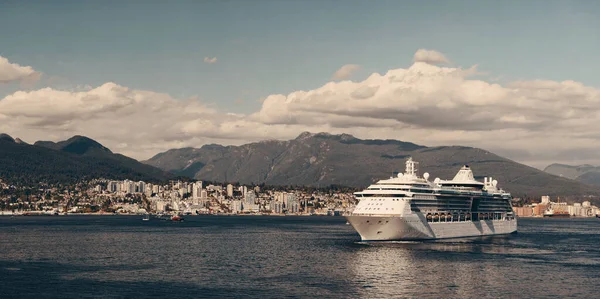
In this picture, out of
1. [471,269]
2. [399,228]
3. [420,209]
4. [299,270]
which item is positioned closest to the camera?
[299,270]

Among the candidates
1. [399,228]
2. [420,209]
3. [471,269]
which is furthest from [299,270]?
[420,209]

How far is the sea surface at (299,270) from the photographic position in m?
83.8

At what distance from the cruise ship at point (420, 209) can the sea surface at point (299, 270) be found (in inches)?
139

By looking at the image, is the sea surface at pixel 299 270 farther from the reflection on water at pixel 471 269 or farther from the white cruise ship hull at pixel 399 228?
the white cruise ship hull at pixel 399 228

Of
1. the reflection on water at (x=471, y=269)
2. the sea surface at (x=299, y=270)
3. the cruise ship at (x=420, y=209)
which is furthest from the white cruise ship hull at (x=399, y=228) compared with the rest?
the sea surface at (x=299, y=270)

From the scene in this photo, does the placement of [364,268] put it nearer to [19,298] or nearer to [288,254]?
[288,254]

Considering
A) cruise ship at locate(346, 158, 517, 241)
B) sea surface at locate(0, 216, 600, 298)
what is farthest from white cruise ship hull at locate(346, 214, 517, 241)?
sea surface at locate(0, 216, 600, 298)

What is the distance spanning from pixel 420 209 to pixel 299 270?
5149 cm

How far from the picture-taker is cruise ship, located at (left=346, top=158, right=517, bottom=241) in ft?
459

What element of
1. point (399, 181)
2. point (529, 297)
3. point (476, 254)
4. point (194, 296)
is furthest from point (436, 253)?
point (194, 296)

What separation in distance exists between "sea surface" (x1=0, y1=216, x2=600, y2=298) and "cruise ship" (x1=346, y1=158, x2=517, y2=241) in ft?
11.5

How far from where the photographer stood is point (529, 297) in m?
81.2

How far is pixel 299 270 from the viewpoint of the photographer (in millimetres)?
103438

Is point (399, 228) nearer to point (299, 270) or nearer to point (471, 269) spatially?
point (471, 269)
